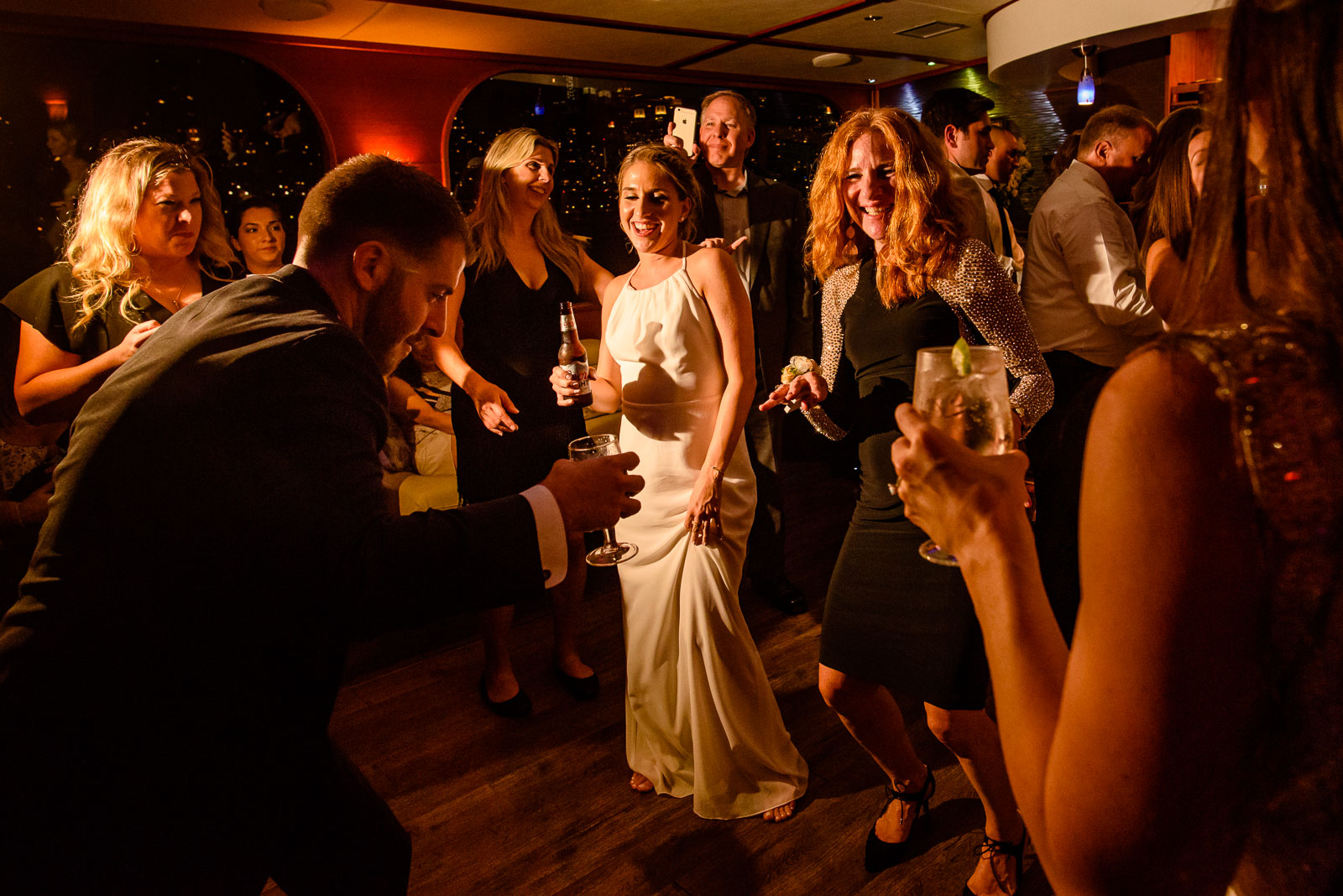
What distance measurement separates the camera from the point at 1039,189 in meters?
7.46

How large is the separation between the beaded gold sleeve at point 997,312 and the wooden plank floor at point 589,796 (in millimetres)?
1281

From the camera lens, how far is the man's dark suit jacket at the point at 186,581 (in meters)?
1.15

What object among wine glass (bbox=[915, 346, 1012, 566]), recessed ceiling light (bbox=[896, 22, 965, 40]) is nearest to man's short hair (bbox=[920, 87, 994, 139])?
recessed ceiling light (bbox=[896, 22, 965, 40])

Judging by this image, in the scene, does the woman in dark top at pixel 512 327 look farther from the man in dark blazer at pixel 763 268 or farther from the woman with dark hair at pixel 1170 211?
the woman with dark hair at pixel 1170 211

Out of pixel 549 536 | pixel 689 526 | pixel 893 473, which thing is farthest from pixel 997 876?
pixel 549 536

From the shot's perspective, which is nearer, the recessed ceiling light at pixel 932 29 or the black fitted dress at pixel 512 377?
the black fitted dress at pixel 512 377

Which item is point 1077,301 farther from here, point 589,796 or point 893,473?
point 589,796

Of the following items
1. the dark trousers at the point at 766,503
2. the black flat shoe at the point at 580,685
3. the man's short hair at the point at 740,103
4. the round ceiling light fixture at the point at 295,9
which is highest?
the round ceiling light fixture at the point at 295,9

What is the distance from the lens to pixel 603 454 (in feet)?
5.98

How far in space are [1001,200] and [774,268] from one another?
1484 millimetres

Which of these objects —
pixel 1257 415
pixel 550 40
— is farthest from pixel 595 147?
pixel 1257 415

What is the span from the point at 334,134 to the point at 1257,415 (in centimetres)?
568

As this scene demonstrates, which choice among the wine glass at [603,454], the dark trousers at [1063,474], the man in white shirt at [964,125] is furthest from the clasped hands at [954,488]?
the man in white shirt at [964,125]

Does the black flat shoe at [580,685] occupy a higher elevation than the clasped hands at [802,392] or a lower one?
lower
